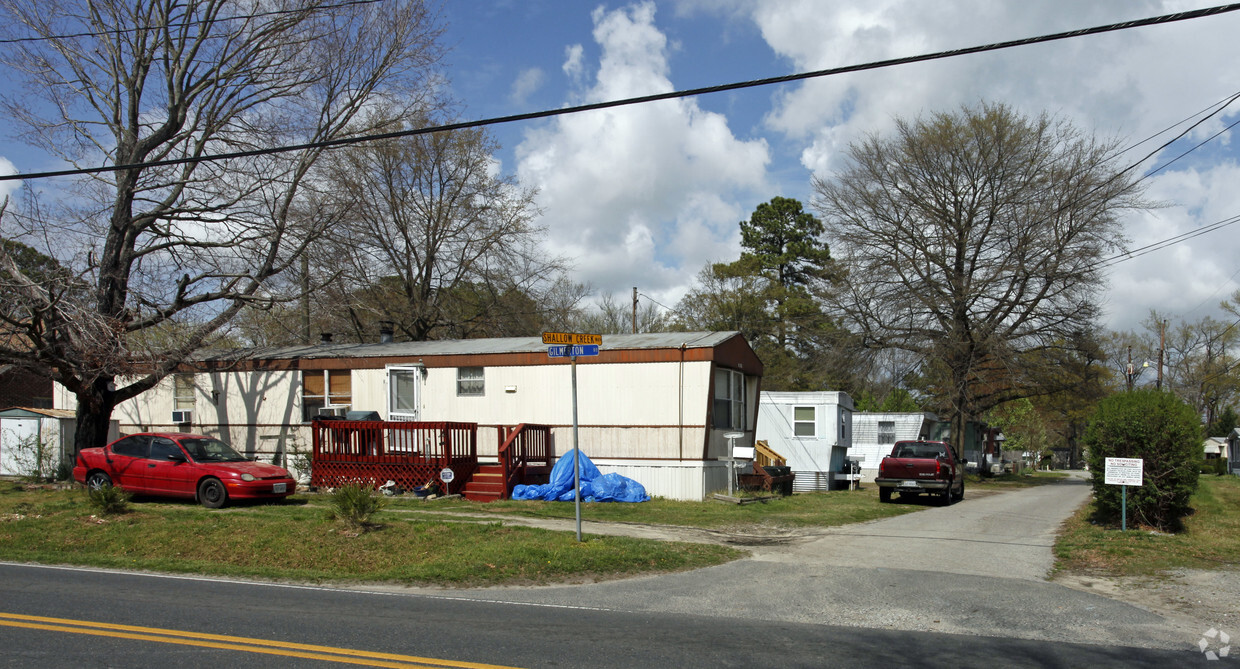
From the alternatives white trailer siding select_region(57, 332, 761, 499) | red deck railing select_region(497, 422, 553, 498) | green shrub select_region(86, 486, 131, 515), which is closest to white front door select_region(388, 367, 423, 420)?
white trailer siding select_region(57, 332, 761, 499)

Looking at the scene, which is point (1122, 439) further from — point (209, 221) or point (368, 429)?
point (209, 221)

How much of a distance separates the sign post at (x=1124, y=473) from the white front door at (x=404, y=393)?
1464 cm

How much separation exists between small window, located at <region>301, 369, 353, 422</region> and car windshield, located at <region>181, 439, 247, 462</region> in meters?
4.55

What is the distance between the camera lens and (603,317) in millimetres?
53312

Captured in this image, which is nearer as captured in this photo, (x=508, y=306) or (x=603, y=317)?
(x=508, y=306)

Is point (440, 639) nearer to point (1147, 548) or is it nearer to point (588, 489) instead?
point (1147, 548)

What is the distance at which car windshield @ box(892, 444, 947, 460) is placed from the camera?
21938 mm

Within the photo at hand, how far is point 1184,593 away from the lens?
9227mm

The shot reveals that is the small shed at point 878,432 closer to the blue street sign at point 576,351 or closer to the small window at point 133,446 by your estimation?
the blue street sign at point 576,351

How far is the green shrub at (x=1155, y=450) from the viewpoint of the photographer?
1383cm

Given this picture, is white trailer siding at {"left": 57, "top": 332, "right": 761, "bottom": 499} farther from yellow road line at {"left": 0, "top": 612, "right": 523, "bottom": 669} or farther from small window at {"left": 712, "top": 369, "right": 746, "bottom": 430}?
yellow road line at {"left": 0, "top": 612, "right": 523, "bottom": 669}

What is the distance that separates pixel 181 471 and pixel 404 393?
20.1 feet

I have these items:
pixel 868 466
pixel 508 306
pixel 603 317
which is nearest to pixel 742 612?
pixel 868 466

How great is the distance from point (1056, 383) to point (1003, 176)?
29.3 ft
